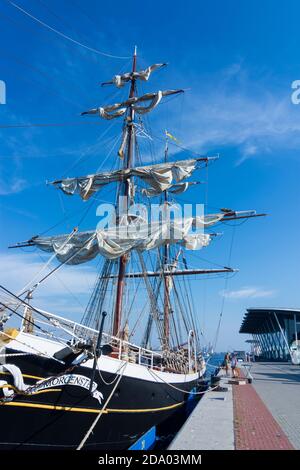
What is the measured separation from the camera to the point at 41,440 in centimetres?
796

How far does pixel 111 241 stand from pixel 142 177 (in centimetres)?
597

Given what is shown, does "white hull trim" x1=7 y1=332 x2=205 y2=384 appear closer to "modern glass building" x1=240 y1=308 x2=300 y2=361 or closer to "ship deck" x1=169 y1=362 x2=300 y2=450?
"ship deck" x1=169 y1=362 x2=300 y2=450

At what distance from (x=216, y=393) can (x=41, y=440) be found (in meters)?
9.24

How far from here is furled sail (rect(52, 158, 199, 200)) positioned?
20.2 m

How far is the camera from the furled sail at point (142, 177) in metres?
20.2

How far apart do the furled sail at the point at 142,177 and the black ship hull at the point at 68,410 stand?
11.9 meters

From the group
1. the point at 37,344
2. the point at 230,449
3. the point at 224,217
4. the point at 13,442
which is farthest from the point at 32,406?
the point at 224,217

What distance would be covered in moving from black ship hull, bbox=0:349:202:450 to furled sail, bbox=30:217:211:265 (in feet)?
19.6

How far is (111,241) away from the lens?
1582 centimetres

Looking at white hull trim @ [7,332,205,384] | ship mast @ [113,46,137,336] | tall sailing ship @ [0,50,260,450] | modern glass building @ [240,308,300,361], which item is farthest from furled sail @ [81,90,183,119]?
modern glass building @ [240,308,300,361]

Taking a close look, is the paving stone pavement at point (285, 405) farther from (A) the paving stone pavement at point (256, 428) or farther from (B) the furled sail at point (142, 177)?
(B) the furled sail at point (142, 177)

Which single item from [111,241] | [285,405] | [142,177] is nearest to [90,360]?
[111,241]

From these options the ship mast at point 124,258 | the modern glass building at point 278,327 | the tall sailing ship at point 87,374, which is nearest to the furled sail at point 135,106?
the ship mast at point 124,258

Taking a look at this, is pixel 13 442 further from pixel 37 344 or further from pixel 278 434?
pixel 278 434
